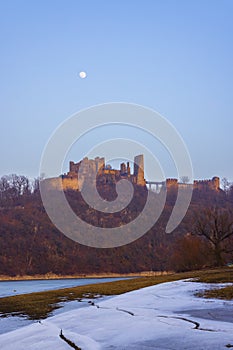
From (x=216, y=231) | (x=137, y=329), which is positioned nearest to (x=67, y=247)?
(x=216, y=231)

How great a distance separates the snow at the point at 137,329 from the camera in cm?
803

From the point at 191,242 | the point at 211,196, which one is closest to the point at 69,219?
→ the point at 211,196

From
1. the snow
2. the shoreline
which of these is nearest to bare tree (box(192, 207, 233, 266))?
the snow

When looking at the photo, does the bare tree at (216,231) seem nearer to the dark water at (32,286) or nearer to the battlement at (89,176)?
the dark water at (32,286)

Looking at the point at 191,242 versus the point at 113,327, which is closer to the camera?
the point at 113,327

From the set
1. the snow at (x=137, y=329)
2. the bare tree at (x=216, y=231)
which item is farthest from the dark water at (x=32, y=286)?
the snow at (x=137, y=329)

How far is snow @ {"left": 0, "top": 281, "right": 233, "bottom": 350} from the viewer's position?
26.3ft

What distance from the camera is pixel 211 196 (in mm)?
150250

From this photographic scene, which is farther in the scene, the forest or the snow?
the forest

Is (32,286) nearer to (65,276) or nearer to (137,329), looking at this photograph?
(65,276)

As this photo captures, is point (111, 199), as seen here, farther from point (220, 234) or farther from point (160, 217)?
point (220, 234)

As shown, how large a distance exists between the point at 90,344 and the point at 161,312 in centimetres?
389

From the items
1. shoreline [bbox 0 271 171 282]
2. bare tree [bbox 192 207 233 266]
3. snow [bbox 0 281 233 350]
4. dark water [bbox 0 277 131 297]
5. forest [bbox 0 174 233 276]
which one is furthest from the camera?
forest [bbox 0 174 233 276]

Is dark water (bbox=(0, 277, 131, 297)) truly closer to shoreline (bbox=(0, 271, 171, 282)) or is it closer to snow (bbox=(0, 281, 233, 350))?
shoreline (bbox=(0, 271, 171, 282))
